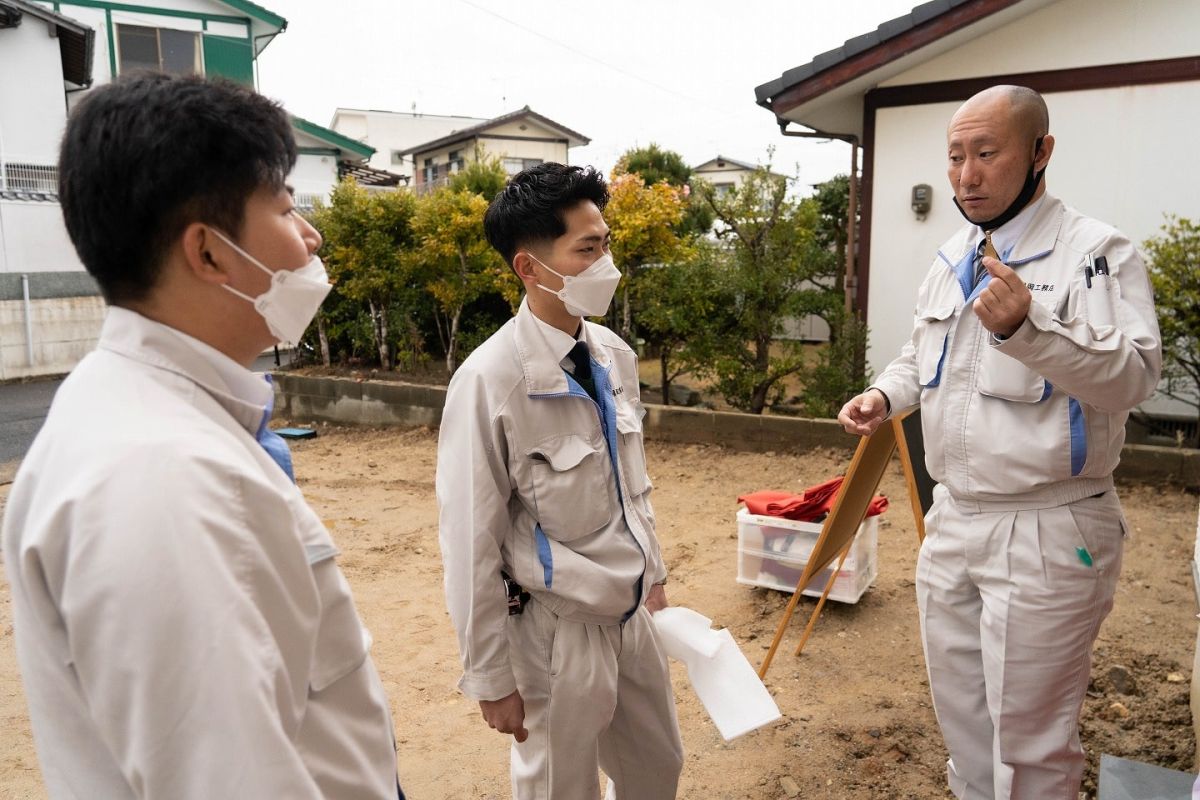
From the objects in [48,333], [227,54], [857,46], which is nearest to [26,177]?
[48,333]

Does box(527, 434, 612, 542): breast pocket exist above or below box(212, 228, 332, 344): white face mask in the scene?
below

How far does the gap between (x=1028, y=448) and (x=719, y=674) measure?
1.08m

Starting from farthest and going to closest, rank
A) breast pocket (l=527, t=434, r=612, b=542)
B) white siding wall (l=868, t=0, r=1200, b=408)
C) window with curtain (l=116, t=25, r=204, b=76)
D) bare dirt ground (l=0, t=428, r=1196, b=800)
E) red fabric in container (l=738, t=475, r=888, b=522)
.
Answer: window with curtain (l=116, t=25, r=204, b=76)
white siding wall (l=868, t=0, r=1200, b=408)
red fabric in container (l=738, t=475, r=888, b=522)
bare dirt ground (l=0, t=428, r=1196, b=800)
breast pocket (l=527, t=434, r=612, b=542)

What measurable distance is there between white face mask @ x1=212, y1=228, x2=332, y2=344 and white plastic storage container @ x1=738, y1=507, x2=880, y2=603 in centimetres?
342

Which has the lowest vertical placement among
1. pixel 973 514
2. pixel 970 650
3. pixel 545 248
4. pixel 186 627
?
pixel 970 650

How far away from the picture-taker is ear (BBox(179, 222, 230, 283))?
41.3 inches

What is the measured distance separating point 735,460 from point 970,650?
478cm

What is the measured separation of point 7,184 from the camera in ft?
48.1

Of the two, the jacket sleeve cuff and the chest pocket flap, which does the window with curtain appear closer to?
the jacket sleeve cuff

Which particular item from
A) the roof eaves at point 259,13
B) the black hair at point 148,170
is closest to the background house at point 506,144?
the roof eaves at point 259,13

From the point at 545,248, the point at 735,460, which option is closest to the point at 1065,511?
the point at 545,248

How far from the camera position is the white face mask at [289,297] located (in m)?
1.14

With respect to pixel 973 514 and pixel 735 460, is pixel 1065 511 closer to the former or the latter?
pixel 973 514

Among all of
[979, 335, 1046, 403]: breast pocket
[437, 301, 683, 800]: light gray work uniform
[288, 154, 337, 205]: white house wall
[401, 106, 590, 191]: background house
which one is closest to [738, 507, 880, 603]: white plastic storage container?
[979, 335, 1046, 403]: breast pocket
